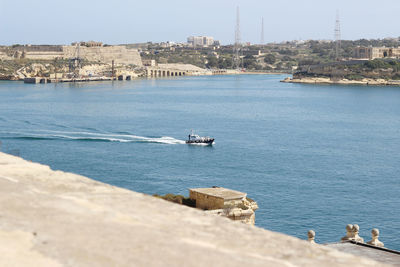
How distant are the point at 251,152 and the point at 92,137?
8611 mm

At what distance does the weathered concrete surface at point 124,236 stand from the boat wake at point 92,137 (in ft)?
96.8

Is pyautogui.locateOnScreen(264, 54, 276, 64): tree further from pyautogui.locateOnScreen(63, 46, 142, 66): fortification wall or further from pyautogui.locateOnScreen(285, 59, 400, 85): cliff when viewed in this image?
pyautogui.locateOnScreen(285, 59, 400, 85): cliff

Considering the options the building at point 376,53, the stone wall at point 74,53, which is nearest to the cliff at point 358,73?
the building at point 376,53

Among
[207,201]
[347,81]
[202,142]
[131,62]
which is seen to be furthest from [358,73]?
[207,201]

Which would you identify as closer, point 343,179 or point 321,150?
point 343,179

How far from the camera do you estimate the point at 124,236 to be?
2631 mm

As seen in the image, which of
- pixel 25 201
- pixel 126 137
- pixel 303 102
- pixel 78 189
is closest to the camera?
pixel 25 201

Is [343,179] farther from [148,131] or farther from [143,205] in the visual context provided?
[143,205]

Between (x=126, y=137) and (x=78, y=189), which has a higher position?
(x=78, y=189)

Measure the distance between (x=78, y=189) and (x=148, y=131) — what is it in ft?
109

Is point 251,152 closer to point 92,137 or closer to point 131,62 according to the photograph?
point 92,137

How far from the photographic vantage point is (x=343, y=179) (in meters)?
23.6

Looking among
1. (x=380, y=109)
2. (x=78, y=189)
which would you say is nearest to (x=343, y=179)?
(x=78, y=189)

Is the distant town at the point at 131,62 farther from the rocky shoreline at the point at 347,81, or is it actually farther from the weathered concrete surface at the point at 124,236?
the weathered concrete surface at the point at 124,236
